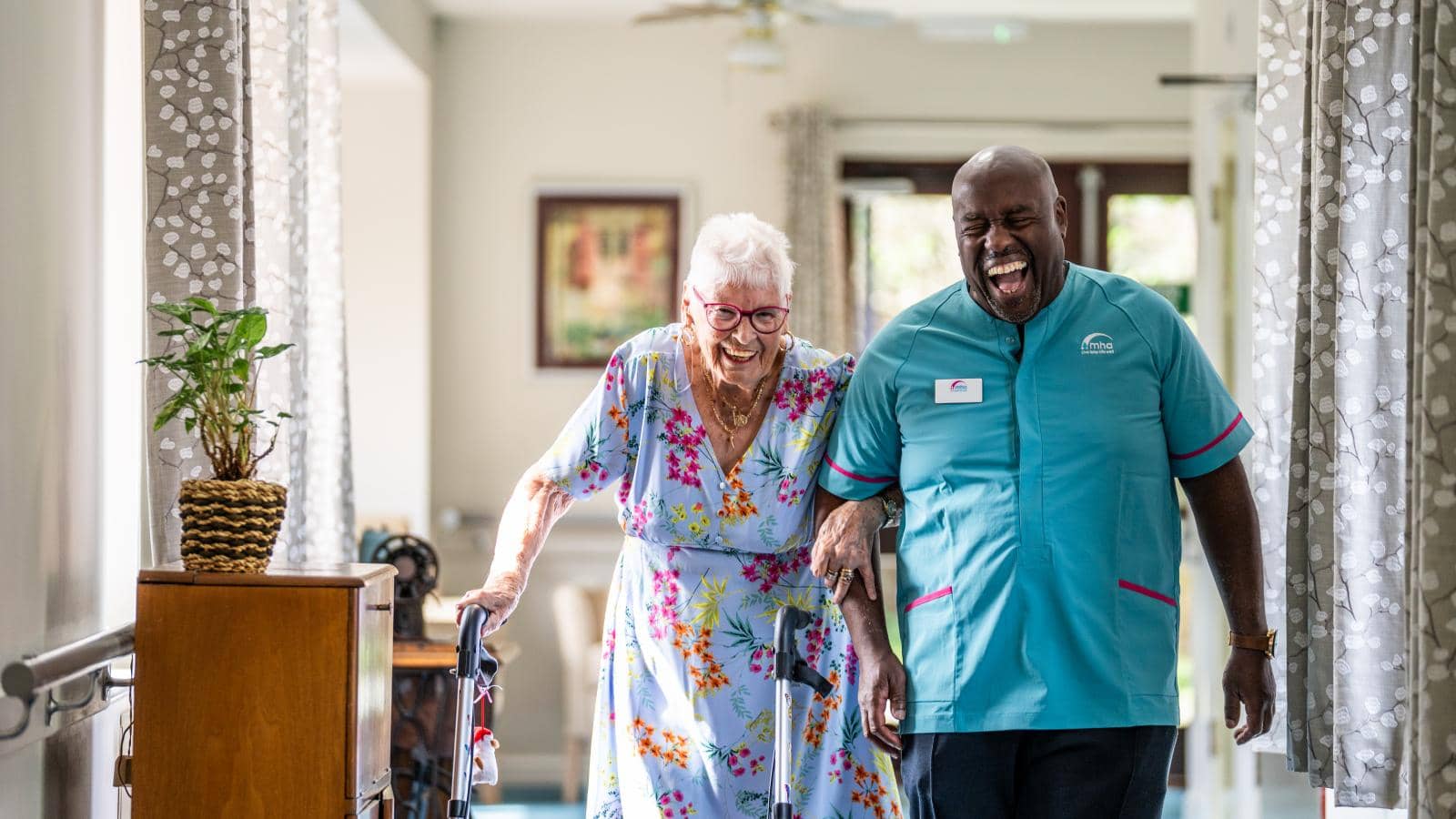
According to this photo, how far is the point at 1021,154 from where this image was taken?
79.4 inches

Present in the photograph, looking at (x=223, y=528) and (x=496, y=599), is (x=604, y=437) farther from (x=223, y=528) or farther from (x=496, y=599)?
(x=223, y=528)

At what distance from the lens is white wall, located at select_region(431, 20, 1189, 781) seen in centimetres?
674

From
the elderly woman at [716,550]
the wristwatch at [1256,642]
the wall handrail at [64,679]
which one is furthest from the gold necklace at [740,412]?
the wall handrail at [64,679]

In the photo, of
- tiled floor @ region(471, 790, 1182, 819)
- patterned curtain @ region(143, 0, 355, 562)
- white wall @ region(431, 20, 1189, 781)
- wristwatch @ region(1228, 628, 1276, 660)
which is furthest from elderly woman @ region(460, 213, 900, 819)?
white wall @ region(431, 20, 1189, 781)

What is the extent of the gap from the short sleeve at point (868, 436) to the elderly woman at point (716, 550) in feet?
0.53

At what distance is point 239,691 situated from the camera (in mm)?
2033

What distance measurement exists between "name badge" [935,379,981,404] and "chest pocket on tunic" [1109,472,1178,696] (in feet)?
0.77

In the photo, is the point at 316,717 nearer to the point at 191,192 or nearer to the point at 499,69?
the point at 191,192

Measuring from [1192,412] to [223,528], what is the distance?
4.57 feet

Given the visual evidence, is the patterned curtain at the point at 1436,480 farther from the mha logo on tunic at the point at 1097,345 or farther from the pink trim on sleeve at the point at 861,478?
the pink trim on sleeve at the point at 861,478

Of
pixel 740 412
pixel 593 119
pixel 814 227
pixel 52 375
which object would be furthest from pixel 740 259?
pixel 593 119

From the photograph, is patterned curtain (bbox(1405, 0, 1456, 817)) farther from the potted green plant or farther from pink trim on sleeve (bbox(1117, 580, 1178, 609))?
the potted green plant

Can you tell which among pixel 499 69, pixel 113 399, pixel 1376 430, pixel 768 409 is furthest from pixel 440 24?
pixel 1376 430

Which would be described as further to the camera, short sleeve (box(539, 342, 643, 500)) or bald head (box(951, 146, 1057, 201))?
short sleeve (box(539, 342, 643, 500))
